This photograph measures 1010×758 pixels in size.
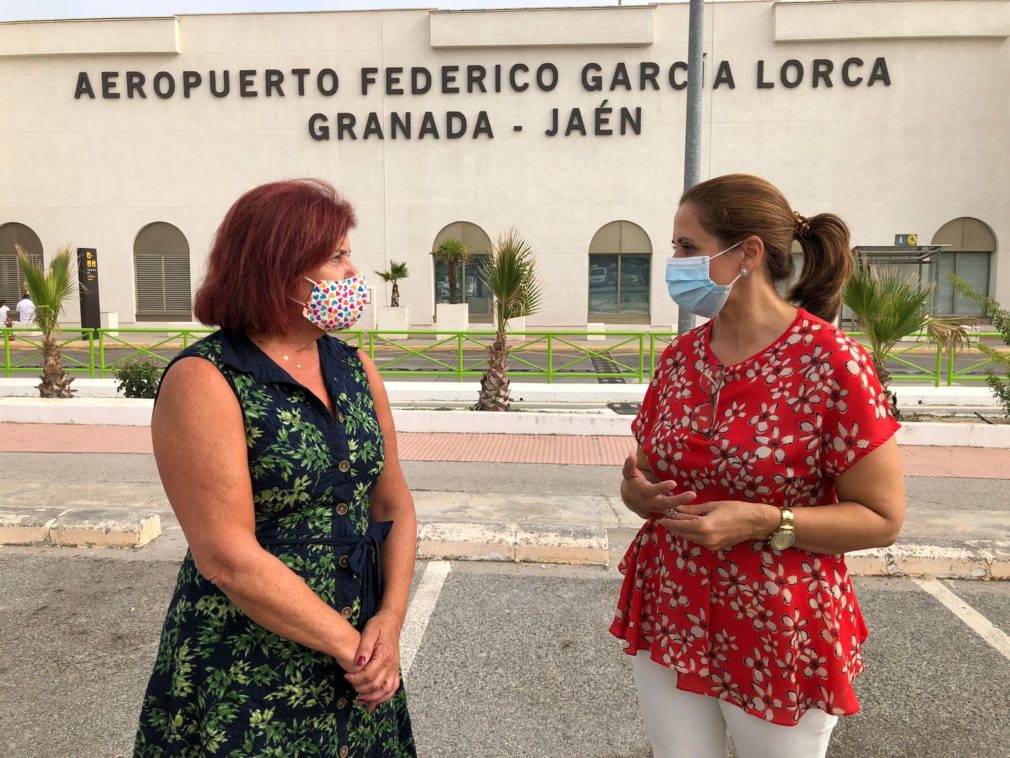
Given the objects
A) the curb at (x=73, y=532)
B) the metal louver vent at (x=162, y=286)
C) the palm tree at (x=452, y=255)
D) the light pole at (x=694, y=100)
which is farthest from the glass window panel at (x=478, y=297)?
the curb at (x=73, y=532)

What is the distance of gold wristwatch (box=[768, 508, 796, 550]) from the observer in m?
1.79

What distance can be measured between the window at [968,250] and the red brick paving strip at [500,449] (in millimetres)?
21455

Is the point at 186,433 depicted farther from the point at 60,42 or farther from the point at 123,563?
the point at 60,42

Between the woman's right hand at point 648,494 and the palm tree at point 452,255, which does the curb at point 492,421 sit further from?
the palm tree at point 452,255

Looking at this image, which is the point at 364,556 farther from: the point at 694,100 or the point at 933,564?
the point at 694,100

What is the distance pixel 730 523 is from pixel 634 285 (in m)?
28.2

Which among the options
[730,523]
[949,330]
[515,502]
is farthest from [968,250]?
[730,523]

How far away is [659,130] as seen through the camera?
91.9 feet

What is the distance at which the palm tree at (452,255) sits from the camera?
27.2 meters

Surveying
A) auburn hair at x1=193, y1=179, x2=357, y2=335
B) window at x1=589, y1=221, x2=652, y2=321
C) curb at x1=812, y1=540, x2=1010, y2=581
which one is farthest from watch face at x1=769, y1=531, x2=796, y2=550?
window at x1=589, y1=221, x2=652, y2=321

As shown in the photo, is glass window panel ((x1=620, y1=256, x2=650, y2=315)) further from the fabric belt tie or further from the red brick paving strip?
the fabric belt tie

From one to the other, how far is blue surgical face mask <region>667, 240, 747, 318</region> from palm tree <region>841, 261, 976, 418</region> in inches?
329

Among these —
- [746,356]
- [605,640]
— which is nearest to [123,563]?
[605,640]

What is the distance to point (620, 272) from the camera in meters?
29.1
